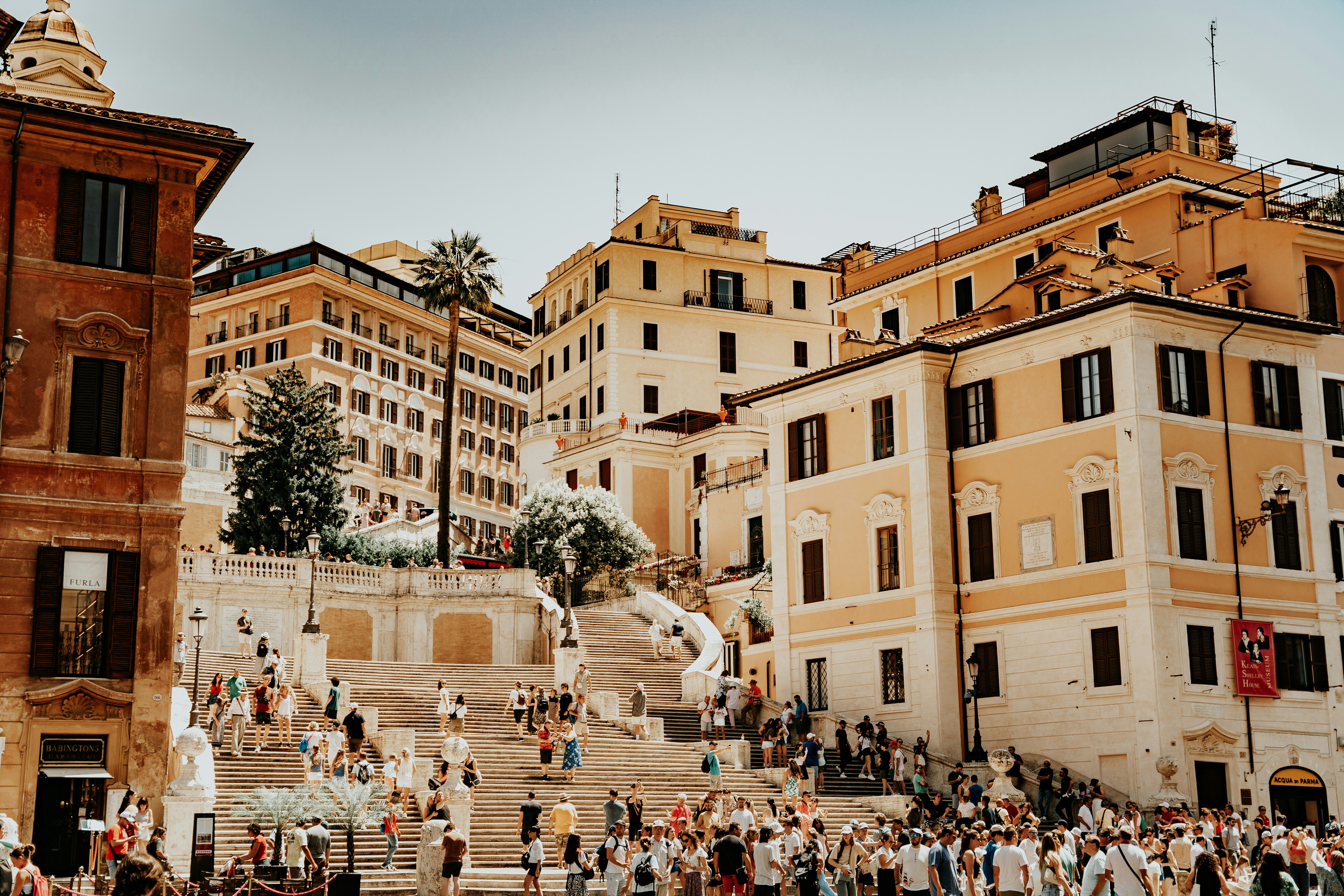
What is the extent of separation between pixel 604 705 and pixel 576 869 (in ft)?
56.2

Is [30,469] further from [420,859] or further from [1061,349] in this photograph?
[1061,349]

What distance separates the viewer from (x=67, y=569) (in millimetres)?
29203

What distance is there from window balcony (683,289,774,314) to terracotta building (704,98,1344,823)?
28762 millimetres

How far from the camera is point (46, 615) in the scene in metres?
28.8

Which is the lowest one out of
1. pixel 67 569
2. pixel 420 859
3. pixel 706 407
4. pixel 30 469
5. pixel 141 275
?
pixel 420 859

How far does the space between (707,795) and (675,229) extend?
5093 cm

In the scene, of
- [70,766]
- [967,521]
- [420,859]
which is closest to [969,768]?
[967,521]

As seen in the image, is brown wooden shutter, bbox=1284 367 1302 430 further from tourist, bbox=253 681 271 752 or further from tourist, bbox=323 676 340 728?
tourist, bbox=253 681 271 752

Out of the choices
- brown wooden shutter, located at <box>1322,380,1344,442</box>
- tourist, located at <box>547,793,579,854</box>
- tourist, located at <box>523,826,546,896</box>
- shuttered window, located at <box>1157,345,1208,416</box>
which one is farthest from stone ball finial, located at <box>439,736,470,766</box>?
brown wooden shutter, located at <box>1322,380,1344,442</box>

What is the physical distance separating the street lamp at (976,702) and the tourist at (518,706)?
10764 mm

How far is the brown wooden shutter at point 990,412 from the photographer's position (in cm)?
4062

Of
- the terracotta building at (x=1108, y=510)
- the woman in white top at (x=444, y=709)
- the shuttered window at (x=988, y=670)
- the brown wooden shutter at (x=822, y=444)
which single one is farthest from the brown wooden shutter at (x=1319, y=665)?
the woman in white top at (x=444, y=709)

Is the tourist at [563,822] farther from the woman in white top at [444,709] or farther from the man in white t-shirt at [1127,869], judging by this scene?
the man in white t-shirt at [1127,869]

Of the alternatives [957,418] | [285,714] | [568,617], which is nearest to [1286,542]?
[957,418]
